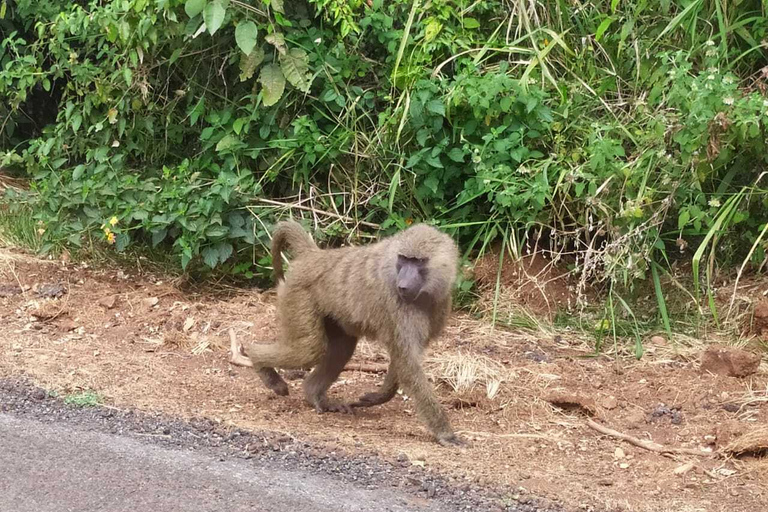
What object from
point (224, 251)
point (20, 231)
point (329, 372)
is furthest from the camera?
point (20, 231)

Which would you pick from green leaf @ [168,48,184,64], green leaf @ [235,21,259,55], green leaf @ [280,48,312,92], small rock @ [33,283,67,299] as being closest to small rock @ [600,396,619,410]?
green leaf @ [280,48,312,92]

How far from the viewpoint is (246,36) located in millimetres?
5387

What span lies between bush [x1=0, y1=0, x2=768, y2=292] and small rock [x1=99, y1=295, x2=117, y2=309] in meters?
0.37

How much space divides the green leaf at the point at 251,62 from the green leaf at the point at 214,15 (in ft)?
1.56

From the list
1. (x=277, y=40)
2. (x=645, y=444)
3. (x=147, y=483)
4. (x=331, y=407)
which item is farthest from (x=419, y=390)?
(x=277, y=40)

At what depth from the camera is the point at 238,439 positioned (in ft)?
12.0

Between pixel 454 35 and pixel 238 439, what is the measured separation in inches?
120

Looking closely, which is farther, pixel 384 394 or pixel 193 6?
pixel 193 6

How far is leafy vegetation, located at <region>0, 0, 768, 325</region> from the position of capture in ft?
16.9

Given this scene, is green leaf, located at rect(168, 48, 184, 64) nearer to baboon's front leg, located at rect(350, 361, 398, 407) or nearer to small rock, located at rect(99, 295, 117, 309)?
small rock, located at rect(99, 295, 117, 309)

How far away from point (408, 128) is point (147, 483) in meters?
3.13

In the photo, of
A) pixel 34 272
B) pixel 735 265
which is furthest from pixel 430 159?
pixel 34 272

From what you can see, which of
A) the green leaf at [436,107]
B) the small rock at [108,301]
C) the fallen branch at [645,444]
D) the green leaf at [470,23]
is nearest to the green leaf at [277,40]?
the green leaf at [436,107]

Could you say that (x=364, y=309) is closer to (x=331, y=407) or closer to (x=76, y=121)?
(x=331, y=407)
